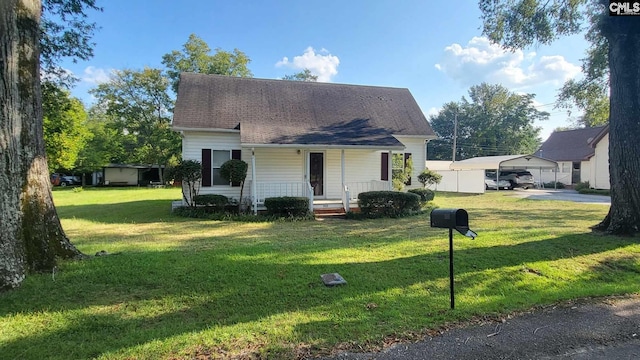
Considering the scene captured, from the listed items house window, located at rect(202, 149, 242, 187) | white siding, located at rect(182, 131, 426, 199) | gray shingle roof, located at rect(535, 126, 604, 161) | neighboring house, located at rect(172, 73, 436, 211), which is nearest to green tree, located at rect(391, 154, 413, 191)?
neighboring house, located at rect(172, 73, 436, 211)

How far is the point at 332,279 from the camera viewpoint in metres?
4.63

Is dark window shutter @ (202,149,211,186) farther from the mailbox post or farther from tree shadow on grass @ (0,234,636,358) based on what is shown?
the mailbox post

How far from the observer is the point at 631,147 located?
7.15 meters

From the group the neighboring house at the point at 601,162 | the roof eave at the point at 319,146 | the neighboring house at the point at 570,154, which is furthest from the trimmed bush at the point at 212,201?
the neighboring house at the point at 570,154

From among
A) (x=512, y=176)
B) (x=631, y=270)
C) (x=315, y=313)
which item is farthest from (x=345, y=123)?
(x=512, y=176)

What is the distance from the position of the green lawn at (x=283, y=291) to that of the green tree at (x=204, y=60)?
90.1 ft

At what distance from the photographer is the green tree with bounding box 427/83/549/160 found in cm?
5072

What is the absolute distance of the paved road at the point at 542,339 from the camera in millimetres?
2916

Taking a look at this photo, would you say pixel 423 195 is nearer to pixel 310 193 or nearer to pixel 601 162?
pixel 310 193

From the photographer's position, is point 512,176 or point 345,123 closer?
point 345,123

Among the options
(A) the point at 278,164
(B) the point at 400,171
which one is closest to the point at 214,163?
(A) the point at 278,164

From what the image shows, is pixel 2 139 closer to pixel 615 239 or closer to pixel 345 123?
pixel 615 239

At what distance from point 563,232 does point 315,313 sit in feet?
22.7

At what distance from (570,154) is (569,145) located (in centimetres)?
238
